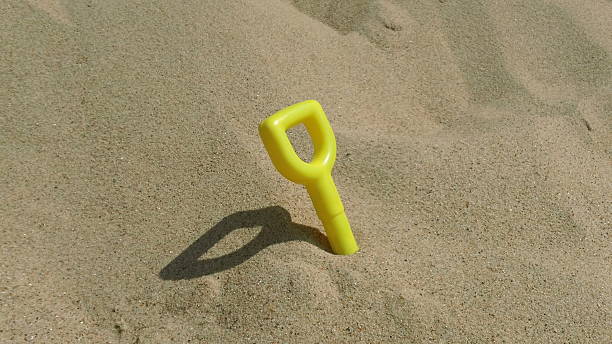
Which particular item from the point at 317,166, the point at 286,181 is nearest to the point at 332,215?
the point at 317,166

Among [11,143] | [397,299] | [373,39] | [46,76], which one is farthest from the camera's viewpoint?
[373,39]

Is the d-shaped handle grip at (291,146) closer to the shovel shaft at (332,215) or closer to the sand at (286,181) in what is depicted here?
the shovel shaft at (332,215)

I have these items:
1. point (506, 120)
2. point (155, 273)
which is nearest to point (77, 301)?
point (155, 273)

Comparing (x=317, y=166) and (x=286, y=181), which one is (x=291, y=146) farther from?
(x=286, y=181)

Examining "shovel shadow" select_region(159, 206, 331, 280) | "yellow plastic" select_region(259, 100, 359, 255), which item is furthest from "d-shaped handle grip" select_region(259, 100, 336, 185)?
"shovel shadow" select_region(159, 206, 331, 280)

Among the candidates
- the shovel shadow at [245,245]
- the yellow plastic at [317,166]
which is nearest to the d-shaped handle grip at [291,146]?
the yellow plastic at [317,166]

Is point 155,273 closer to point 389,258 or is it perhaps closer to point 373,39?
point 389,258

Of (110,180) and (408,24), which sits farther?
(408,24)
